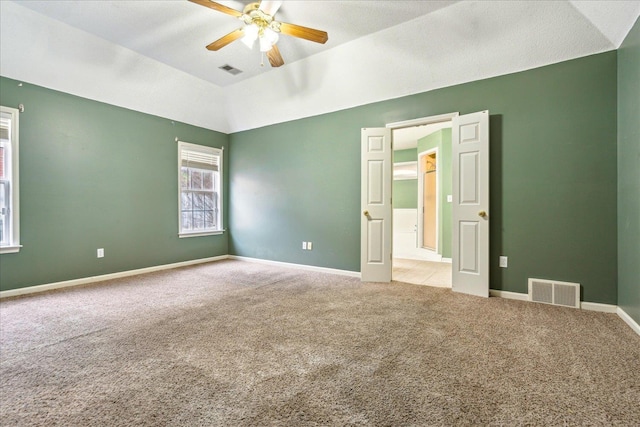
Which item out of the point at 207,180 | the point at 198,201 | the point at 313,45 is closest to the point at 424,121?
the point at 313,45

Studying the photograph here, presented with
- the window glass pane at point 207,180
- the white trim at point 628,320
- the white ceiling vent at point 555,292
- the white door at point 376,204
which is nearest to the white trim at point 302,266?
the white door at point 376,204

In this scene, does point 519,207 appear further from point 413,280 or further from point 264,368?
point 264,368

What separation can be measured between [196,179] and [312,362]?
15.1 ft

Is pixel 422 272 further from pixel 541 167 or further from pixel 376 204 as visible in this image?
pixel 541 167

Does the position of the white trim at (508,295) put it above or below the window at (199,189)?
below

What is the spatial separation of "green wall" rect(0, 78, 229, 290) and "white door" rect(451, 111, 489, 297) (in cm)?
448

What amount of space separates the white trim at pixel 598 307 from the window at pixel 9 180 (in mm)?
6357

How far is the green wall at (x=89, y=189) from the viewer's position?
3.60 meters

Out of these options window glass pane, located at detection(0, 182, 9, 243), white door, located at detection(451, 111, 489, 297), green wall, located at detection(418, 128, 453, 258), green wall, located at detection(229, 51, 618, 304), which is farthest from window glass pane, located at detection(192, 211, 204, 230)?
green wall, located at detection(418, 128, 453, 258)

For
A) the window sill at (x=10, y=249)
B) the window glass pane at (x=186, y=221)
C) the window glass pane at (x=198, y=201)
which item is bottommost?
the window sill at (x=10, y=249)

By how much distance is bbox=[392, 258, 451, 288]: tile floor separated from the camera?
4.25m

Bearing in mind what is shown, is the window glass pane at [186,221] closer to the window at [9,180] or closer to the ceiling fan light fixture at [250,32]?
the window at [9,180]

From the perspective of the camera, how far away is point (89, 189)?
13.5 feet

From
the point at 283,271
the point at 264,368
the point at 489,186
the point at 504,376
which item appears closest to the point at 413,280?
the point at 489,186
